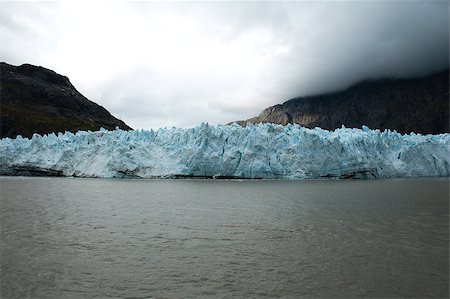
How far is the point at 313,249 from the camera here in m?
8.20

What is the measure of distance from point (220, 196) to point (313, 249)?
1057 centimetres

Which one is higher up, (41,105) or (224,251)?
(41,105)

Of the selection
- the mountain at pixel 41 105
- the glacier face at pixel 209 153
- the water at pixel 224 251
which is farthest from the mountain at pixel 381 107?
the water at pixel 224 251

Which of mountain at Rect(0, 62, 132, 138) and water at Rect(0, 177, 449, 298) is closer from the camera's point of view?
water at Rect(0, 177, 449, 298)

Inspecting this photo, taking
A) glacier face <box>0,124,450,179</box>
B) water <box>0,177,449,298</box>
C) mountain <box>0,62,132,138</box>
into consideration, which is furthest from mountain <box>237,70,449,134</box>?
water <box>0,177,449,298</box>

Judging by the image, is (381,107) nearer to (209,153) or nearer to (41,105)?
(209,153)

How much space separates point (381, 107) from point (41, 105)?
90.5 metres

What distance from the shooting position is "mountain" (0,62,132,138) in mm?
67875

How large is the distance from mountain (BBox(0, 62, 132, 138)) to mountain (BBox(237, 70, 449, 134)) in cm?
5583

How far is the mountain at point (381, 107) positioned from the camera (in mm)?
93625

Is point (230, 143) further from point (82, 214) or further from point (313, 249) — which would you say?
point (313, 249)

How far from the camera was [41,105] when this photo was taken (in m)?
85.9

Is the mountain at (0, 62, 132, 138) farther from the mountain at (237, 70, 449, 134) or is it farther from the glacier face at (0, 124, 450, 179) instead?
the mountain at (237, 70, 449, 134)

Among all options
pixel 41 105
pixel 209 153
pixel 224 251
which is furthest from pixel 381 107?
pixel 224 251
